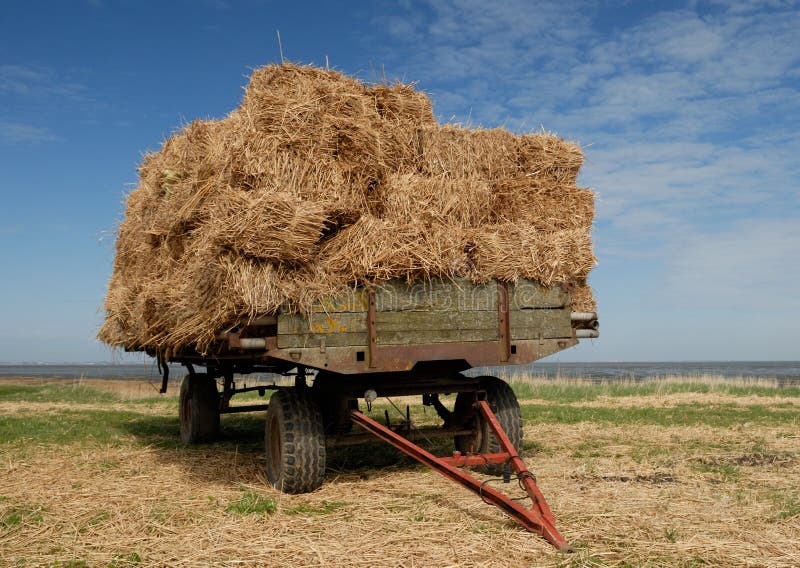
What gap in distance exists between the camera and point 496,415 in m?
7.18

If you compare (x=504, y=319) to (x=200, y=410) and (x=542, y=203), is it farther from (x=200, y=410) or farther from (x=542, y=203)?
(x=200, y=410)

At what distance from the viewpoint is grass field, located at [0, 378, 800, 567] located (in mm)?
4492

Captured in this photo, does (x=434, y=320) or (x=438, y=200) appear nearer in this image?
(x=434, y=320)

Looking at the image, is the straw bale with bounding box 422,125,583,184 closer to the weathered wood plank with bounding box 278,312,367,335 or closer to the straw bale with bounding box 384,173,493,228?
the straw bale with bounding box 384,173,493,228

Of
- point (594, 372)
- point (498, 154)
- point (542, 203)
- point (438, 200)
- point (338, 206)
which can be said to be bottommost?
point (594, 372)

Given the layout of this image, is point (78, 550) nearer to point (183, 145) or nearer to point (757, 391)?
point (183, 145)

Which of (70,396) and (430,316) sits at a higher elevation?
(430,316)

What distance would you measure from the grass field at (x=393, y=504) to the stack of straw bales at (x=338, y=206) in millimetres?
1572

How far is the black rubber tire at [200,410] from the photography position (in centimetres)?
975

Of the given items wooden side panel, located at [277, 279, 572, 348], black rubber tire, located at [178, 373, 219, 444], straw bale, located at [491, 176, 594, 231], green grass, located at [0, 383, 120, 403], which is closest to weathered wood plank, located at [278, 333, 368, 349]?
wooden side panel, located at [277, 279, 572, 348]

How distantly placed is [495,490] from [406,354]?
1516mm

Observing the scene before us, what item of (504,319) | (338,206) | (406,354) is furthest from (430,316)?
(338,206)

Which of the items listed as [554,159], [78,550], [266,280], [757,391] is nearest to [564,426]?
[554,159]

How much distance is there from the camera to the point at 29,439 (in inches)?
390
